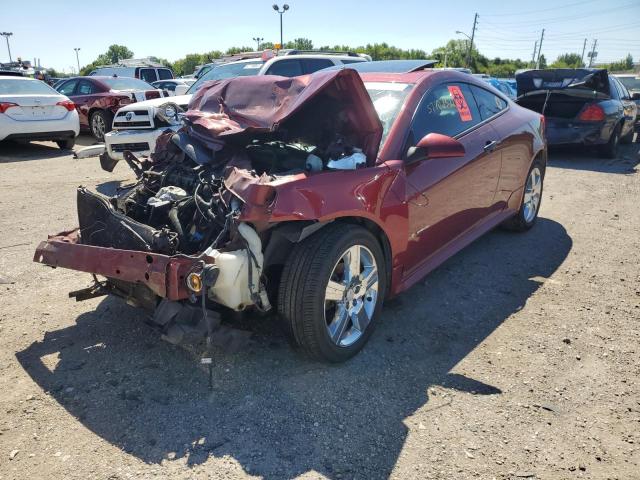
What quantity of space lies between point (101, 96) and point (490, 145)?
10.7 meters

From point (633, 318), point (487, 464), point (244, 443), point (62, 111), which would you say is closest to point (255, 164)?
point (244, 443)

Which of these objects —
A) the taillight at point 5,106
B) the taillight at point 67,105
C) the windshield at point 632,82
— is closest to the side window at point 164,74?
the taillight at point 67,105

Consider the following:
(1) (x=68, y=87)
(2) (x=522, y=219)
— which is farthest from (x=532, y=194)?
(1) (x=68, y=87)

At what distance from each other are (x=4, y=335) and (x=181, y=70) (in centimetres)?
7862

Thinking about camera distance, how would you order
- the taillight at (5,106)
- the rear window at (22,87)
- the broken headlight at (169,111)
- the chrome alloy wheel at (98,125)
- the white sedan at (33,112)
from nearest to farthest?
the broken headlight at (169,111)
the taillight at (5,106)
the white sedan at (33,112)
the rear window at (22,87)
the chrome alloy wheel at (98,125)

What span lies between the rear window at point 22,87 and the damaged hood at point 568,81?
1012 cm

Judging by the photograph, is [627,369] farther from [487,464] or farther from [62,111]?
[62,111]

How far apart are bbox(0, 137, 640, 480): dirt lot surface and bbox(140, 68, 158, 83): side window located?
53.0 ft

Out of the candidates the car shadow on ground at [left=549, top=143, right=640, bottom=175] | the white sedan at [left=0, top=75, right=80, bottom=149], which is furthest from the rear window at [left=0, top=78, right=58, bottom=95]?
the car shadow on ground at [left=549, top=143, right=640, bottom=175]

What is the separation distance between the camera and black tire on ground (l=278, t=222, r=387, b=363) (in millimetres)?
2748

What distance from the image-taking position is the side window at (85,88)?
12545 mm

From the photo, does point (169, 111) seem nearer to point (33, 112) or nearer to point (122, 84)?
point (33, 112)

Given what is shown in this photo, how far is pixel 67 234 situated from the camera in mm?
3238

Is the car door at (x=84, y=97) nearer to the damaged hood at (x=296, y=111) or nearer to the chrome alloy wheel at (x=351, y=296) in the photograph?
the damaged hood at (x=296, y=111)
